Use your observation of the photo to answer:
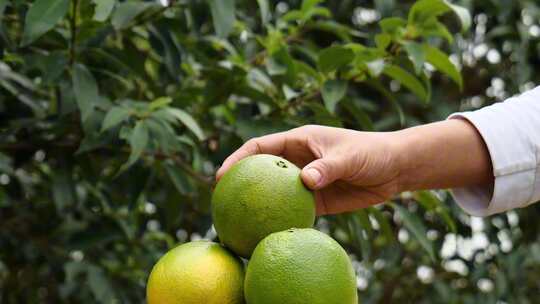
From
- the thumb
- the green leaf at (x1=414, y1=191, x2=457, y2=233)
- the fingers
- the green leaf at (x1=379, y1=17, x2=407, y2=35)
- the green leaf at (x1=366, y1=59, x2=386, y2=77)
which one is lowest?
the green leaf at (x1=414, y1=191, x2=457, y2=233)

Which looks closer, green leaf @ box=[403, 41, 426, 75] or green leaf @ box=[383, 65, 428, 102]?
green leaf @ box=[403, 41, 426, 75]

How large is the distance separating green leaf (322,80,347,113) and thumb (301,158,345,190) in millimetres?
552

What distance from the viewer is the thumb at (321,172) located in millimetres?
1121

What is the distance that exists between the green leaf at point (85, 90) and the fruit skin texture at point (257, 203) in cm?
68

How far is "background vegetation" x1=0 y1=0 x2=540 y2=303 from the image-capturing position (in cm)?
177

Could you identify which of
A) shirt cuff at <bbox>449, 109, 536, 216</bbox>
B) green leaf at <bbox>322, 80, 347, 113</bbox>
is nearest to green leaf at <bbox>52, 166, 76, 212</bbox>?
green leaf at <bbox>322, 80, 347, 113</bbox>

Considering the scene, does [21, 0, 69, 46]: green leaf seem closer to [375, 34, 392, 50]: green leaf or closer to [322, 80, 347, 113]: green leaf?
[322, 80, 347, 113]: green leaf

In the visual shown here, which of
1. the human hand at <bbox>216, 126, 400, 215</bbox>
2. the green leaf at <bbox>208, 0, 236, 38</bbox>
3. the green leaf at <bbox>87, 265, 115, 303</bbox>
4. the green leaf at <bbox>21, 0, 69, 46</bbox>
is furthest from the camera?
the green leaf at <bbox>87, 265, 115, 303</bbox>

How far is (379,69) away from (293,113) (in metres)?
0.30

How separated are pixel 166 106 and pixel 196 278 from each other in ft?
2.75

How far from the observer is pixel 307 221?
3.70 feet

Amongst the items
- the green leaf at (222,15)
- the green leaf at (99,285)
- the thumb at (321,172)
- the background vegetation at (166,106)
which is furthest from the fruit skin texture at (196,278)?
the green leaf at (99,285)

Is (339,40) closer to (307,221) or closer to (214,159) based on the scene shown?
(214,159)

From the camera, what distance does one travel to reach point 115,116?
5.52 feet
